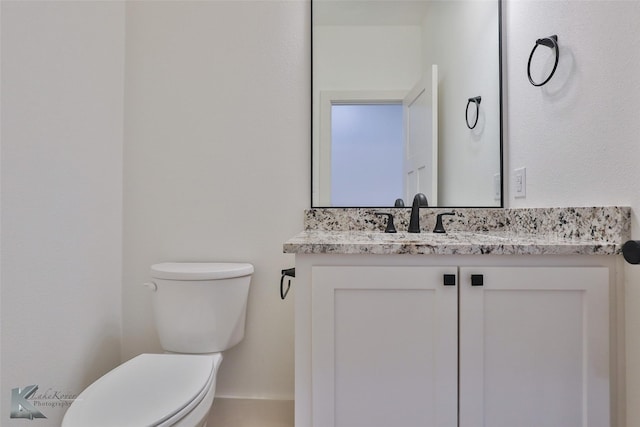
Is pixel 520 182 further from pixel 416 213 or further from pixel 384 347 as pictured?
pixel 384 347

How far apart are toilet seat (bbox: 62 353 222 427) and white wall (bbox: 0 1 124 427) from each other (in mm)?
317

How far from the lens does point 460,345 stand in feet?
2.70

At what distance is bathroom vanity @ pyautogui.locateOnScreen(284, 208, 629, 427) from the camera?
81 centimetres

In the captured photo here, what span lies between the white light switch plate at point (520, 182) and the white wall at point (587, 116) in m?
0.02

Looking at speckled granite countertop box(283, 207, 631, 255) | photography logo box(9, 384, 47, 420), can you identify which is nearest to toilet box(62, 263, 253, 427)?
photography logo box(9, 384, 47, 420)

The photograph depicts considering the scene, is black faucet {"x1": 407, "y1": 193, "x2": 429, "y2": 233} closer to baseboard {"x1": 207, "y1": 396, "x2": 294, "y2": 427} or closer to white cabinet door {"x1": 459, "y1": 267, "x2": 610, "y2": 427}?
white cabinet door {"x1": 459, "y1": 267, "x2": 610, "y2": 427}

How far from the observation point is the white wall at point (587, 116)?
2.65 ft

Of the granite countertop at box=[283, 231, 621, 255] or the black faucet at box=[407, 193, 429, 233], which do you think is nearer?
the granite countertop at box=[283, 231, 621, 255]

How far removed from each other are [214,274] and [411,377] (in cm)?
79

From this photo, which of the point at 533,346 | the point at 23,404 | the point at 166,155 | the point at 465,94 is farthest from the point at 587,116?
the point at 23,404

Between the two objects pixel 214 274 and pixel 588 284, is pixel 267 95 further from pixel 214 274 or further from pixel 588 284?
pixel 588 284

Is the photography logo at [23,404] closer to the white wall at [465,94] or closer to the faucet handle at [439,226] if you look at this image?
the faucet handle at [439,226]

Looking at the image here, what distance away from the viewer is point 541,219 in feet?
3.64

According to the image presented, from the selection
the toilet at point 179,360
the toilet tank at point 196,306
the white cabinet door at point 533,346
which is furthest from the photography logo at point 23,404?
the white cabinet door at point 533,346
